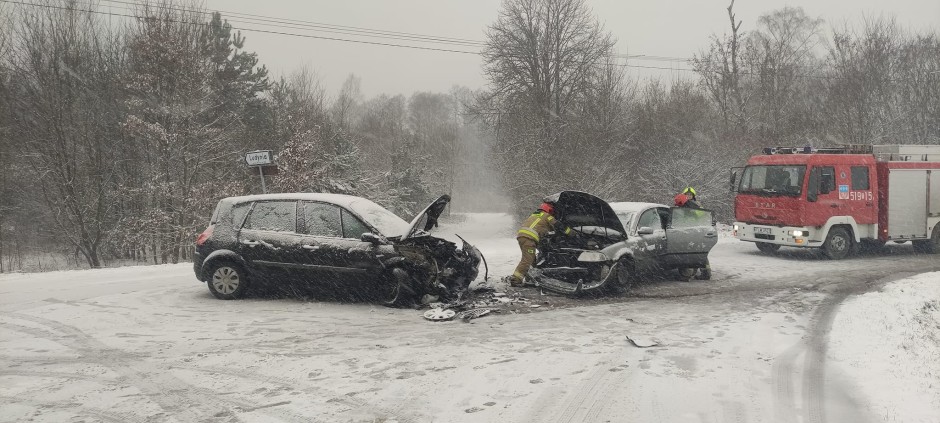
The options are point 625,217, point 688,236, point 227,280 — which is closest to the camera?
point 227,280

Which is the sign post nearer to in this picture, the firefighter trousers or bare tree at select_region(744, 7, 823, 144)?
the firefighter trousers

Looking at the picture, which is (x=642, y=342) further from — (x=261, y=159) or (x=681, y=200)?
(x=261, y=159)

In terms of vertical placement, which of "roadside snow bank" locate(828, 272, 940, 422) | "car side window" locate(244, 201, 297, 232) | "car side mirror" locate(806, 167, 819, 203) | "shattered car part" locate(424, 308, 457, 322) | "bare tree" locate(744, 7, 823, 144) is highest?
"bare tree" locate(744, 7, 823, 144)

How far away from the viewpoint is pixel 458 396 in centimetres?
479

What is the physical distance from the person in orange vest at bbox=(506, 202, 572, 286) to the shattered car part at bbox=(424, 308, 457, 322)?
2.15m

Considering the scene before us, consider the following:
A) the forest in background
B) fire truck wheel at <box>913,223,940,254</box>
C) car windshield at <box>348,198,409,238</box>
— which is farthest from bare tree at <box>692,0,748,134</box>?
car windshield at <box>348,198,409,238</box>

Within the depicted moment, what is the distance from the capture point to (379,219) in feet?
28.9

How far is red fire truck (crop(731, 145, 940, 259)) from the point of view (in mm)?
13781

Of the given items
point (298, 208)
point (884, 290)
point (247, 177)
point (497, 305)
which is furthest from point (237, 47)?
point (884, 290)

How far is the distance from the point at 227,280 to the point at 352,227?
2086mm

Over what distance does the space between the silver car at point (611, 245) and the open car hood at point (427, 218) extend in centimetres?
187

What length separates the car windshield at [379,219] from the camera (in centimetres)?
855

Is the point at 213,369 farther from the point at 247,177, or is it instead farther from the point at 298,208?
the point at 247,177

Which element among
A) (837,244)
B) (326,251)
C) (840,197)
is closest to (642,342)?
(326,251)
